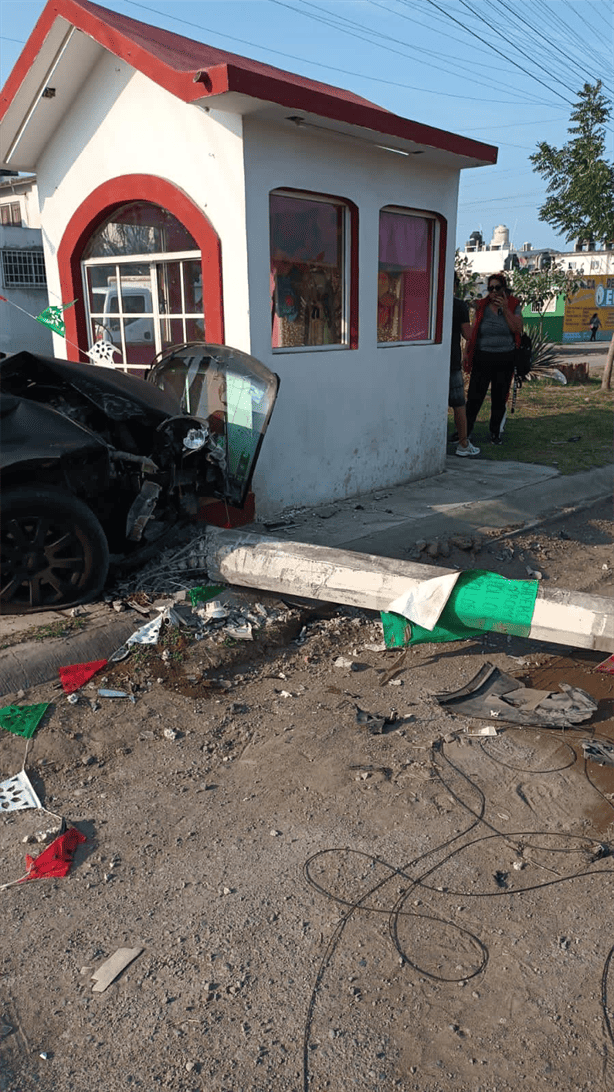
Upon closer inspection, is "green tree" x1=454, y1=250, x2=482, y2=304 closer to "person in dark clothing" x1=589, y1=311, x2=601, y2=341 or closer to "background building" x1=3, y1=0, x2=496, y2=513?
"background building" x1=3, y1=0, x2=496, y2=513

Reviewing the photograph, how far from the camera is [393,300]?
8.27 m

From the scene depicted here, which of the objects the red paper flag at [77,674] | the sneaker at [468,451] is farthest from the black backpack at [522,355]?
the red paper flag at [77,674]

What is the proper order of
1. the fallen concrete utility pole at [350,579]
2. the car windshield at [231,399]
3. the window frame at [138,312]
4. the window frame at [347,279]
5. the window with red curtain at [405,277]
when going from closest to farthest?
the fallen concrete utility pole at [350,579] → the car windshield at [231,399] → the window frame at [347,279] → the window frame at [138,312] → the window with red curtain at [405,277]

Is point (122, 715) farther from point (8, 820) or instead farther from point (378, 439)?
point (378, 439)

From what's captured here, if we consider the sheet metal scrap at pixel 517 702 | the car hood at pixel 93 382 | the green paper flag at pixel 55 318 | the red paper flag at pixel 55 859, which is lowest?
the sheet metal scrap at pixel 517 702

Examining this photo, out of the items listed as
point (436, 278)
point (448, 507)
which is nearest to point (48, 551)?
point (448, 507)

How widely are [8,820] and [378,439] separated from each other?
585 cm

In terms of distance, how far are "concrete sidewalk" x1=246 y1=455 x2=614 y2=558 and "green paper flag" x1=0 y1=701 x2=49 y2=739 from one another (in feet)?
9.31

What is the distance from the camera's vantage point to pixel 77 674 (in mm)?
4426

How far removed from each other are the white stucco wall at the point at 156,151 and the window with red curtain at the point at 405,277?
2.04 m

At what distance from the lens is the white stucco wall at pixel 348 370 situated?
6.53 meters

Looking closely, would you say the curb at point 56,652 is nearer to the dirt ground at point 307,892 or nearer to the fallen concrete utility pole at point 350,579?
the dirt ground at point 307,892

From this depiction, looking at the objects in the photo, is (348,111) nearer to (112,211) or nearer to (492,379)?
(112,211)

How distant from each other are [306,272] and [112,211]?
1.99 meters
